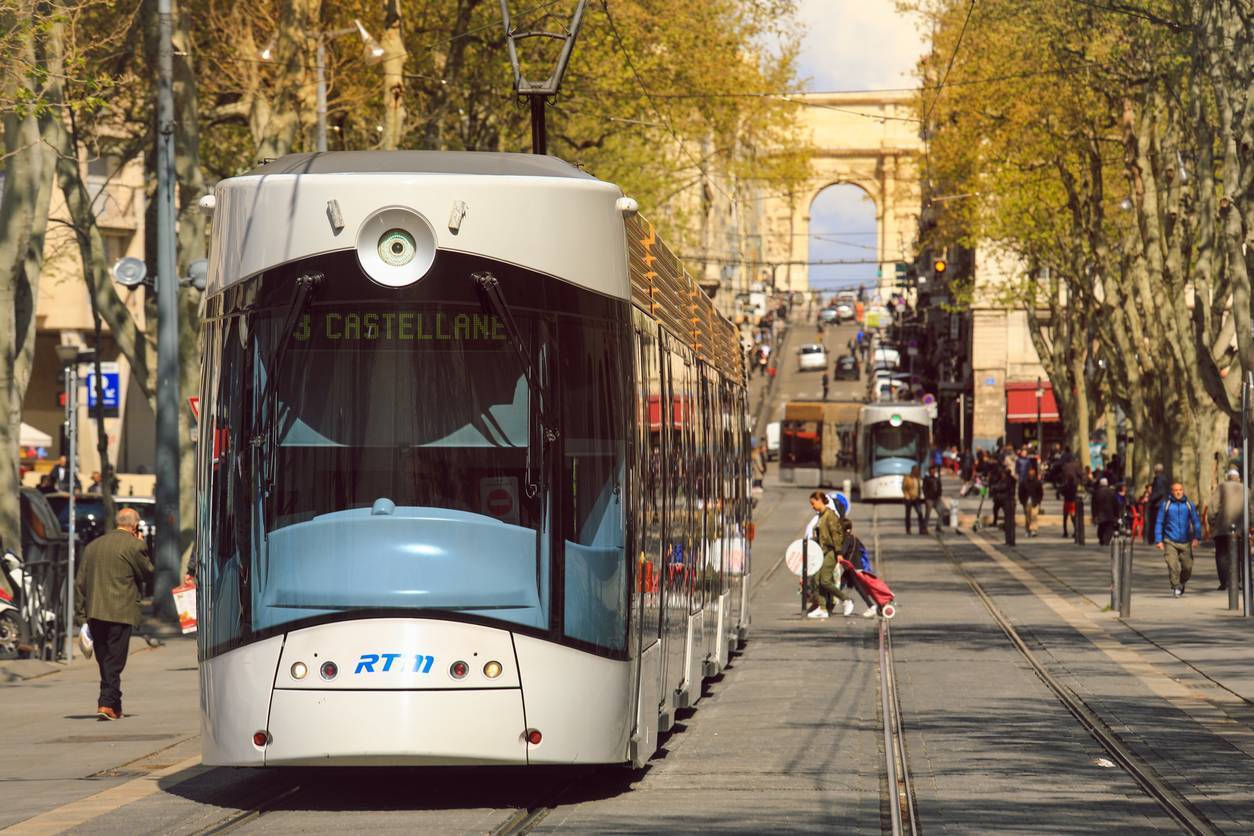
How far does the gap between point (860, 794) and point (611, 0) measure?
31286 mm

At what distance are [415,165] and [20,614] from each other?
38.8 ft

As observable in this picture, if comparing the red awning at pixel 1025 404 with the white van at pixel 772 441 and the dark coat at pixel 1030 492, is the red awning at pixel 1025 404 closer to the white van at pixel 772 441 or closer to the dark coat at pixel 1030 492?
the white van at pixel 772 441

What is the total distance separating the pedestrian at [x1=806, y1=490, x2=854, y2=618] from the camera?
82.1 ft

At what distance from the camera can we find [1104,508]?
39.7 metres

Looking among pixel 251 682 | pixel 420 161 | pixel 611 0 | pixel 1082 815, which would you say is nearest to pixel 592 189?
pixel 420 161

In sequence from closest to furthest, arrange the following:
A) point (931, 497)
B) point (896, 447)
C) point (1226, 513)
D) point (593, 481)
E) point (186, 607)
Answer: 1. point (593, 481)
2. point (186, 607)
3. point (1226, 513)
4. point (931, 497)
5. point (896, 447)

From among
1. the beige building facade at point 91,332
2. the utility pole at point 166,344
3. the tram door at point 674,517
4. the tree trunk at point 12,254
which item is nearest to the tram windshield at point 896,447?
the beige building facade at point 91,332

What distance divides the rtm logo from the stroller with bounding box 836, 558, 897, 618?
481 inches

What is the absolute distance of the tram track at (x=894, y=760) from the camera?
10383mm

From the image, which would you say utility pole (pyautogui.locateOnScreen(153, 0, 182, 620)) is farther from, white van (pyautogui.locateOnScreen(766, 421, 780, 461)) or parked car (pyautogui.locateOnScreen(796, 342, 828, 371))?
parked car (pyautogui.locateOnScreen(796, 342, 828, 371))

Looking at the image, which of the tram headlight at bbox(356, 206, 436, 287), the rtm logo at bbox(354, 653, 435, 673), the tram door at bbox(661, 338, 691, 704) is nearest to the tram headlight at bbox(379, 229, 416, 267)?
the tram headlight at bbox(356, 206, 436, 287)

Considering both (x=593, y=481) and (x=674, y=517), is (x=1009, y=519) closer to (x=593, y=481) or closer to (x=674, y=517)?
(x=674, y=517)

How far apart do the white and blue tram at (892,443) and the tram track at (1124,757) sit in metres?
39.5

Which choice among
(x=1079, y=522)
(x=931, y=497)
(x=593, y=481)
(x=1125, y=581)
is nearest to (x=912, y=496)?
(x=931, y=497)
